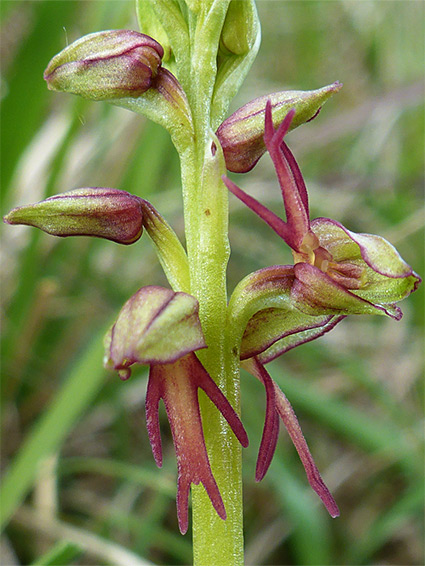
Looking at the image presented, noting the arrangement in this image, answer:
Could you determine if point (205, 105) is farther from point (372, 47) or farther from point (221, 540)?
point (372, 47)

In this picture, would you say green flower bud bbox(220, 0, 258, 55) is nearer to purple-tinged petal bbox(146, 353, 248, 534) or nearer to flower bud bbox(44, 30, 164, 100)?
Answer: flower bud bbox(44, 30, 164, 100)

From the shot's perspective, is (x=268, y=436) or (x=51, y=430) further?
(x=51, y=430)

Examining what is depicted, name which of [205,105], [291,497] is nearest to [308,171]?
[291,497]

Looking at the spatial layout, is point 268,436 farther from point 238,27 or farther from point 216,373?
point 238,27

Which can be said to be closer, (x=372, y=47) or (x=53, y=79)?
(x=53, y=79)

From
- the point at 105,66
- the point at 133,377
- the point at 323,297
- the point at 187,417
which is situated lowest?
the point at 133,377

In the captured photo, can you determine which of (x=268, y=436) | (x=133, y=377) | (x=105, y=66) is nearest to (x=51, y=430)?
(x=133, y=377)

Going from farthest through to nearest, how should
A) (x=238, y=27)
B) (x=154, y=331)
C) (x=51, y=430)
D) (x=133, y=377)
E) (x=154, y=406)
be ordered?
(x=133, y=377)
(x=51, y=430)
(x=238, y=27)
(x=154, y=406)
(x=154, y=331)
